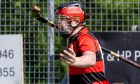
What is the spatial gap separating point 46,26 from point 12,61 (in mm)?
1339

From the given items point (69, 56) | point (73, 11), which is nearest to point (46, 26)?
point (73, 11)

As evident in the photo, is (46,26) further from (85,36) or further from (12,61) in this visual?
(85,36)

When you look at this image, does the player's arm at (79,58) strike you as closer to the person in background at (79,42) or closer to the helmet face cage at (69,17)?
the person in background at (79,42)

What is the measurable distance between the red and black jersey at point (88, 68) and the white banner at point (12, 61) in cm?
208

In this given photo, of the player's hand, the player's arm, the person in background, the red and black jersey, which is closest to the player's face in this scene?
the person in background

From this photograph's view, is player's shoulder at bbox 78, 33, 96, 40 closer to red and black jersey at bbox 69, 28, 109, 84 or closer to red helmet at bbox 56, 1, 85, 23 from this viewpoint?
red and black jersey at bbox 69, 28, 109, 84

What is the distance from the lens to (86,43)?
21.6 feet

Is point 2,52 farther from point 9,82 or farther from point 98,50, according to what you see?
point 98,50

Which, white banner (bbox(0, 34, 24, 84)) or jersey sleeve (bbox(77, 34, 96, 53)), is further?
white banner (bbox(0, 34, 24, 84))

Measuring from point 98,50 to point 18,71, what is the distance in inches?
95.2

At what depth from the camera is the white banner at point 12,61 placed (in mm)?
8998

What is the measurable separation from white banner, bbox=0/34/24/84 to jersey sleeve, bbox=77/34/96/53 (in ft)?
7.96

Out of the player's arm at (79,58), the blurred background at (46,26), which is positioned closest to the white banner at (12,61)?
the blurred background at (46,26)

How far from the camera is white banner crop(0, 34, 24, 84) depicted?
8998mm
